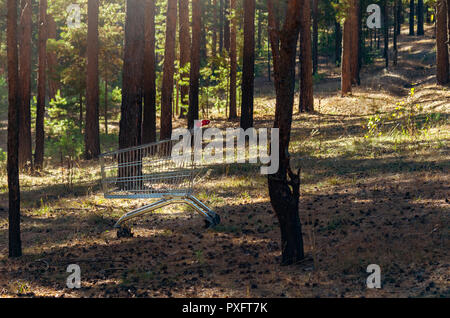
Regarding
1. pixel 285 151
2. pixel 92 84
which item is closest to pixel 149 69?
pixel 92 84

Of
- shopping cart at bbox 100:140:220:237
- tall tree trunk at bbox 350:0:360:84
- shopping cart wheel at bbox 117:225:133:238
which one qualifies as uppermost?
tall tree trunk at bbox 350:0:360:84

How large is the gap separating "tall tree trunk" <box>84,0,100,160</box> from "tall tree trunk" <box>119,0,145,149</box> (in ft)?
29.6

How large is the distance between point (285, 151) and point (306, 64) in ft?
65.2

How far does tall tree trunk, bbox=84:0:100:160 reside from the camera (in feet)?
72.5

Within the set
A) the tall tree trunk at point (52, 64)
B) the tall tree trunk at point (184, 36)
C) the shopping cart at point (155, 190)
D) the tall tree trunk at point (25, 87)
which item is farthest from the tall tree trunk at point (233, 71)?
the shopping cart at point (155, 190)

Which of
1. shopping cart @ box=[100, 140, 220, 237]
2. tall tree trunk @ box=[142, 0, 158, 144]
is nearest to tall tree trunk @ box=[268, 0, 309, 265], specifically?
shopping cart @ box=[100, 140, 220, 237]

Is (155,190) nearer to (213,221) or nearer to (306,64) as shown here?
(213,221)

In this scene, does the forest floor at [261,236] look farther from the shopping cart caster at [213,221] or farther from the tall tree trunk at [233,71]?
the tall tree trunk at [233,71]

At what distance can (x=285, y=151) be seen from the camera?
7793 mm

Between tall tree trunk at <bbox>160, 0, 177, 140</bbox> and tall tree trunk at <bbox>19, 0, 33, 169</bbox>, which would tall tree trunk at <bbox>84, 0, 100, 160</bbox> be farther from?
tall tree trunk at <bbox>160, 0, 177, 140</bbox>

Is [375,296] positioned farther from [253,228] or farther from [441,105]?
[441,105]

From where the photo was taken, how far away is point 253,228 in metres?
9.91

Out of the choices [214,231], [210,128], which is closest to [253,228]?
[214,231]
